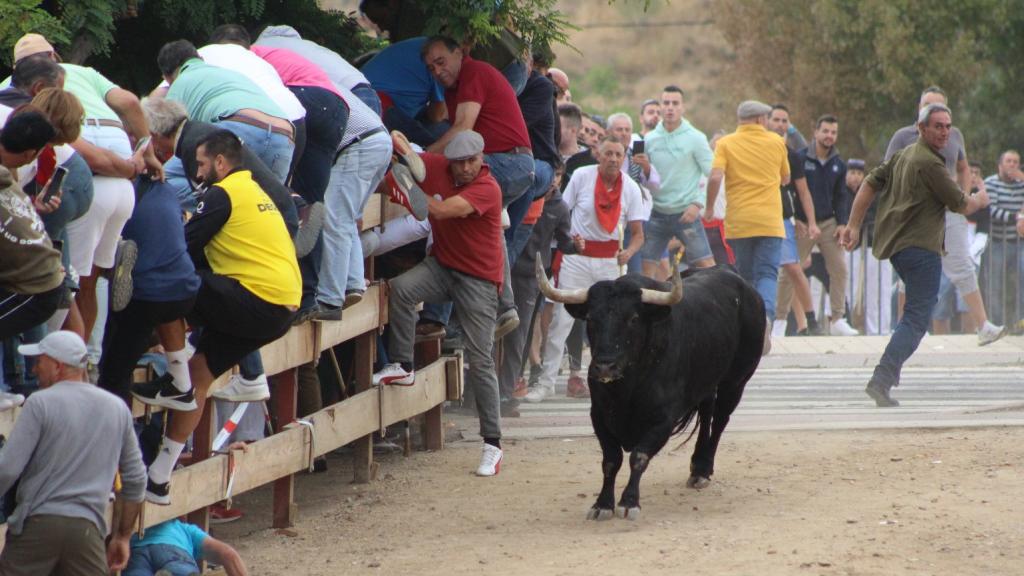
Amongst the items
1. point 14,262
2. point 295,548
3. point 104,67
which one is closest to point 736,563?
point 295,548

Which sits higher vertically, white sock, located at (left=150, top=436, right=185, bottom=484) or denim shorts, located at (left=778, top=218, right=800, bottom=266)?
denim shorts, located at (left=778, top=218, right=800, bottom=266)

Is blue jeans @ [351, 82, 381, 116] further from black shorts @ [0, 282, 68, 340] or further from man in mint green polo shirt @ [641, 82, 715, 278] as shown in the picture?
man in mint green polo shirt @ [641, 82, 715, 278]

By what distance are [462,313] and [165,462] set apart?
3.43 meters

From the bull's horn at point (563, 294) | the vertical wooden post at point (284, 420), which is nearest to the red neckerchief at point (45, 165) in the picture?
the vertical wooden post at point (284, 420)

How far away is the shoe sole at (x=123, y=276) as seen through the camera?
770 cm

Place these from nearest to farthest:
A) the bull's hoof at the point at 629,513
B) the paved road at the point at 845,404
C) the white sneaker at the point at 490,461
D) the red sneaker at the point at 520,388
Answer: the bull's hoof at the point at 629,513, the white sneaker at the point at 490,461, the paved road at the point at 845,404, the red sneaker at the point at 520,388

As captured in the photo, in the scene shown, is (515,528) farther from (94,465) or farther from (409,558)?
(94,465)

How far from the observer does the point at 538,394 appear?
47.3 feet

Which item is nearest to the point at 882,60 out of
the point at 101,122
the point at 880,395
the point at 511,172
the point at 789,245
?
the point at 789,245

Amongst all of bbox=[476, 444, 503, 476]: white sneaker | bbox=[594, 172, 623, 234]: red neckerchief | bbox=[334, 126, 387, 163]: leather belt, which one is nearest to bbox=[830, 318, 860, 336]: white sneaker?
bbox=[594, 172, 623, 234]: red neckerchief

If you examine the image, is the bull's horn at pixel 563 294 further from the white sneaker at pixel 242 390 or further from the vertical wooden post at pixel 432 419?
the vertical wooden post at pixel 432 419

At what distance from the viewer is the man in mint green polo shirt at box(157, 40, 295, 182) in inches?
358

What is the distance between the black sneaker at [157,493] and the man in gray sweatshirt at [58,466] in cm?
103

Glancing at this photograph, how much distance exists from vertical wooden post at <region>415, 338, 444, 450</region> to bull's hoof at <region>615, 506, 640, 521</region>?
2.70 m
